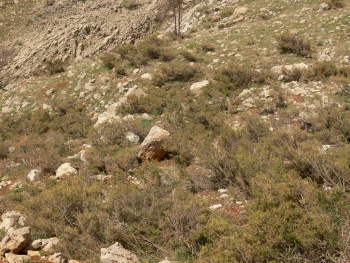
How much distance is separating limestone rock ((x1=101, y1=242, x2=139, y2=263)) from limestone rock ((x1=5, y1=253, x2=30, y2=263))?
1662mm

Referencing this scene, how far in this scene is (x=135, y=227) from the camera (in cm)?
510

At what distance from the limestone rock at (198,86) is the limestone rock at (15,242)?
7.84m

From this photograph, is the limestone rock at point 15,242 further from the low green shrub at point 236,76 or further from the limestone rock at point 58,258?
the low green shrub at point 236,76

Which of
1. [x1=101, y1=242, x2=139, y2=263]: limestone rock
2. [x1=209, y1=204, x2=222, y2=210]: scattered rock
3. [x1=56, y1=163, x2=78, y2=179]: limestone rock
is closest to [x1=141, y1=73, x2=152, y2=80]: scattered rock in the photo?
[x1=56, y1=163, x2=78, y2=179]: limestone rock

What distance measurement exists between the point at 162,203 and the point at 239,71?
744 cm

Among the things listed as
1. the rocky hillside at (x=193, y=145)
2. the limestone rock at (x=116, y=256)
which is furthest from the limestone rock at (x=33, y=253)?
the limestone rock at (x=116, y=256)

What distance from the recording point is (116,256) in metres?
4.30

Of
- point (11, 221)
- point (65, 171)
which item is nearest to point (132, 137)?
point (65, 171)

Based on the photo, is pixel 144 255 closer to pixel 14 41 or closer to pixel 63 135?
pixel 63 135

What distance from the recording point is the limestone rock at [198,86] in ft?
38.1

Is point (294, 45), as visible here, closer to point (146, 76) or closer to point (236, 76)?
point (236, 76)

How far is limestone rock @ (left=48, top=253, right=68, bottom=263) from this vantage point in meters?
5.06

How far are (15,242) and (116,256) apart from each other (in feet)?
7.25

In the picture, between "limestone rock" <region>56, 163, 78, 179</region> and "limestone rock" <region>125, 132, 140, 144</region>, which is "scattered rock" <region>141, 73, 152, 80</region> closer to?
"limestone rock" <region>125, 132, 140, 144</region>
